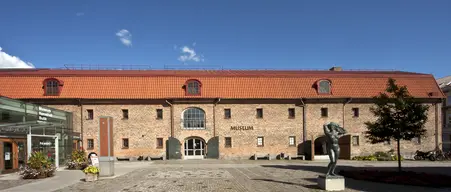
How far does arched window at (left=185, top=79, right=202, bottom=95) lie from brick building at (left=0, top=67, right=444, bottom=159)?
3.8 inches

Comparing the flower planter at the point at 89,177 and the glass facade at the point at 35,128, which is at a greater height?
the glass facade at the point at 35,128

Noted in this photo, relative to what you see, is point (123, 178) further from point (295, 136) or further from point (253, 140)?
point (295, 136)

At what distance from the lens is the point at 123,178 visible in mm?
18109

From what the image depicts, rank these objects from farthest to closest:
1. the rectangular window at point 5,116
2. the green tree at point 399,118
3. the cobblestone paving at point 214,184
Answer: the rectangular window at point 5,116, the green tree at point 399,118, the cobblestone paving at point 214,184

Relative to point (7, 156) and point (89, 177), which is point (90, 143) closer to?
point (7, 156)

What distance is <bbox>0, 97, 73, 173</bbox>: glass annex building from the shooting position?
20.0 m

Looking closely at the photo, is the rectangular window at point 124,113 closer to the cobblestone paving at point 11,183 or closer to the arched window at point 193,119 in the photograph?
the arched window at point 193,119

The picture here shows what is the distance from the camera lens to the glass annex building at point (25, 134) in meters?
20.0

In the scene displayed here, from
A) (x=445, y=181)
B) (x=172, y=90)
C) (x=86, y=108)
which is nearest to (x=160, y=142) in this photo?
(x=172, y=90)

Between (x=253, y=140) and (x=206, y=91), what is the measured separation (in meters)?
6.50

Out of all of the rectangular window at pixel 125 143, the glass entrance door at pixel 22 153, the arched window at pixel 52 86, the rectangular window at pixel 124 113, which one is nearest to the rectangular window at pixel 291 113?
the rectangular window at pixel 124 113

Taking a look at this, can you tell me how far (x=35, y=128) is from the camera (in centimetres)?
2298

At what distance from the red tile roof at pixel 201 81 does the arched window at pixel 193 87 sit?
50 cm

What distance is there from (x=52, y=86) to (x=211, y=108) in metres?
14.8
